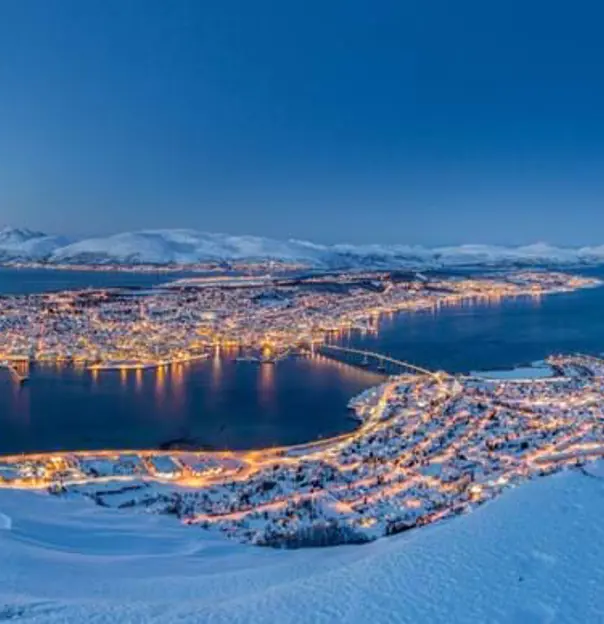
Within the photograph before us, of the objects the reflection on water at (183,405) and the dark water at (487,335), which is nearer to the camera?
the reflection on water at (183,405)

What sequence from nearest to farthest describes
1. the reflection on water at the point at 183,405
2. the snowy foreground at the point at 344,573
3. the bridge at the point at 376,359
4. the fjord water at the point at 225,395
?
the snowy foreground at the point at 344,573 < the reflection on water at the point at 183,405 < the fjord water at the point at 225,395 < the bridge at the point at 376,359

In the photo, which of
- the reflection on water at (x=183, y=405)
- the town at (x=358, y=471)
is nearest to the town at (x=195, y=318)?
the reflection on water at (x=183, y=405)

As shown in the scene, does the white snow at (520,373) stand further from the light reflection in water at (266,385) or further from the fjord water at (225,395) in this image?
the light reflection in water at (266,385)

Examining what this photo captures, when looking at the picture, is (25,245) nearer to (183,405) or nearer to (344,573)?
(183,405)

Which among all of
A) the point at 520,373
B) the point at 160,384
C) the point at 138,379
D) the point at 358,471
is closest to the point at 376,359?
the point at 520,373

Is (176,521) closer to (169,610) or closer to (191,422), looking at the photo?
(169,610)

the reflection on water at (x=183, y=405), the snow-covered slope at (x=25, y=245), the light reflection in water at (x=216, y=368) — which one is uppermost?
the snow-covered slope at (x=25, y=245)
